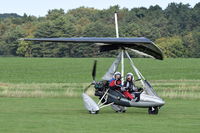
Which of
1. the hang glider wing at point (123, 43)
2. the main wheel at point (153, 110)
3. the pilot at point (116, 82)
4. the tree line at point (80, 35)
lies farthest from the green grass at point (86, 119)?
→ the tree line at point (80, 35)

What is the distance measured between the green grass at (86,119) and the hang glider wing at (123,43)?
199 cm

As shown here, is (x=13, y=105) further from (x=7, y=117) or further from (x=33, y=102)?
(x=7, y=117)

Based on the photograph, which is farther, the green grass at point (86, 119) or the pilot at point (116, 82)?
the pilot at point (116, 82)

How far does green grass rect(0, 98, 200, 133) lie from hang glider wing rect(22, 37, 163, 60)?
1.99 m

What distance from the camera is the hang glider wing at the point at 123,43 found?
20.8 m

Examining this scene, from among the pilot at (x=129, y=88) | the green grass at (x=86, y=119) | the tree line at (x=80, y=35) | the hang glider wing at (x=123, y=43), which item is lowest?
the green grass at (x=86, y=119)

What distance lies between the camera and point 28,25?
140m

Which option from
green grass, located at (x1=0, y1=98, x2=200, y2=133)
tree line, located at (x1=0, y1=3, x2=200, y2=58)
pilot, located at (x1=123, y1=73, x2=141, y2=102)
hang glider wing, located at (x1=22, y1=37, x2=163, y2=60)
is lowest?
green grass, located at (x1=0, y1=98, x2=200, y2=133)

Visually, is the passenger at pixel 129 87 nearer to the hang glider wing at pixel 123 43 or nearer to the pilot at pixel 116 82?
the pilot at pixel 116 82

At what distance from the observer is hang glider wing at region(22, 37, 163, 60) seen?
2076 centimetres

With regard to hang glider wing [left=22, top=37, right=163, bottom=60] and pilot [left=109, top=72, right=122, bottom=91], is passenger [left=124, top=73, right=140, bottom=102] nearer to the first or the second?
pilot [left=109, top=72, right=122, bottom=91]

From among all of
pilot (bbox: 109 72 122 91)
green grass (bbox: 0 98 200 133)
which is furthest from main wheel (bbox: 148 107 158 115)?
pilot (bbox: 109 72 122 91)

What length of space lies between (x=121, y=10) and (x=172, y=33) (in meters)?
54.1

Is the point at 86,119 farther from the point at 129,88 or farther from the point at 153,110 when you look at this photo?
the point at 153,110
